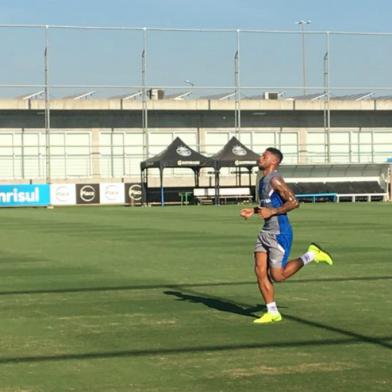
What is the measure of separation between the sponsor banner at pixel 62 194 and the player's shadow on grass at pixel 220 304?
43.1 m

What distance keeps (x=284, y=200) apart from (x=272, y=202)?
12cm

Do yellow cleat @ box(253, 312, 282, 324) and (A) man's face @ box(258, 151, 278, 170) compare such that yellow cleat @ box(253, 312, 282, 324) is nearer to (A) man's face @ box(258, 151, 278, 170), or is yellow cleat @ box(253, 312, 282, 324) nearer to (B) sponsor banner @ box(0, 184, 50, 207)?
(A) man's face @ box(258, 151, 278, 170)

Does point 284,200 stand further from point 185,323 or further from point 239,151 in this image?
point 239,151

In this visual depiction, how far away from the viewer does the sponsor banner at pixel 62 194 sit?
5509 centimetres

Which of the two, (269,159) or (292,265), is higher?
(269,159)

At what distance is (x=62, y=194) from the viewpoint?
5559 cm

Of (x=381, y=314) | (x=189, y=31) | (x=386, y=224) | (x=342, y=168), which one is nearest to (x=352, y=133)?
(x=342, y=168)

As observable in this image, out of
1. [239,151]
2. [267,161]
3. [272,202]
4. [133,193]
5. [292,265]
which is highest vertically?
[239,151]

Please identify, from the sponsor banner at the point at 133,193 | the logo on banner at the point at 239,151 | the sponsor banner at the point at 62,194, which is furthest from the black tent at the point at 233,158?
the sponsor banner at the point at 62,194

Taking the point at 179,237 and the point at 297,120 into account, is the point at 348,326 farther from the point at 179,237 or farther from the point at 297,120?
the point at 297,120

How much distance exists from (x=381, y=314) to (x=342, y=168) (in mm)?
48517

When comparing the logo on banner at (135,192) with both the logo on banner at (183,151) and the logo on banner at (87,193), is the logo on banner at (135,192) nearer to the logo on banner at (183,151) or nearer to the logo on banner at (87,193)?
the logo on banner at (87,193)

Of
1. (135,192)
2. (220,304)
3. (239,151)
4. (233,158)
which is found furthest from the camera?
(135,192)

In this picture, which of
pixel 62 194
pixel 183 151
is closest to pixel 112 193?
pixel 62 194
